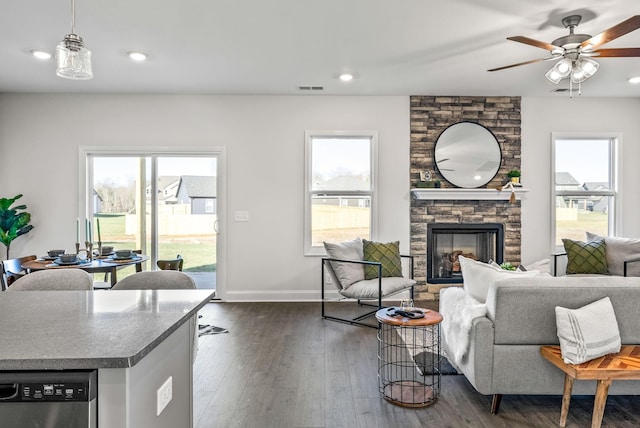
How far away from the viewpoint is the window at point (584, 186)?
5.86 m

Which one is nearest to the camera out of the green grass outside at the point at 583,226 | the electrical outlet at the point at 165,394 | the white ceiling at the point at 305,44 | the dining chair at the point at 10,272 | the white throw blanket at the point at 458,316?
the electrical outlet at the point at 165,394

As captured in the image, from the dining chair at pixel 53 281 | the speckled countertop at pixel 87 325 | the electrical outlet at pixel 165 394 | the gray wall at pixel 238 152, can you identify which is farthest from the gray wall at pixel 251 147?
the electrical outlet at pixel 165 394

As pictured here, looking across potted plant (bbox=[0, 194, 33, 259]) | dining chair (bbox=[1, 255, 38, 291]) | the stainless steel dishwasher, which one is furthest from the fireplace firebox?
potted plant (bbox=[0, 194, 33, 259])

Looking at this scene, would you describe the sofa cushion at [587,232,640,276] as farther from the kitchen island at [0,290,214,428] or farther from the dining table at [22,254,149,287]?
the dining table at [22,254,149,287]

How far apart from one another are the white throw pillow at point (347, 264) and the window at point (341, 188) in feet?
2.36

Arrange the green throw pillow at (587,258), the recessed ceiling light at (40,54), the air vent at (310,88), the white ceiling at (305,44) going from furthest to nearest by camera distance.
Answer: the air vent at (310,88) → the green throw pillow at (587,258) → the recessed ceiling light at (40,54) → the white ceiling at (305,44)

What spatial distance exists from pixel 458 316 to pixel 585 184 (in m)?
4.32

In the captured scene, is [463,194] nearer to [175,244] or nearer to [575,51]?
[575,51]

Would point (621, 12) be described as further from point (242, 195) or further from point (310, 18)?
point (242, 195)

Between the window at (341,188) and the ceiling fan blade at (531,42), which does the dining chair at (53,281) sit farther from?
the window at (341,188)

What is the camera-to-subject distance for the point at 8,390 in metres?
1.14

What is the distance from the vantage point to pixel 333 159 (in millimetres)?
5750

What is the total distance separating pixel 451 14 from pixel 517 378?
2.67m

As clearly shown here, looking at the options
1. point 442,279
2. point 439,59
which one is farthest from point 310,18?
point 442,279
